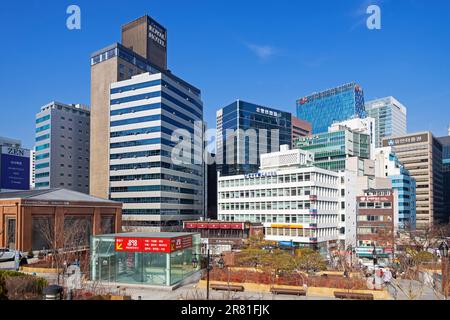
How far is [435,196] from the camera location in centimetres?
13412

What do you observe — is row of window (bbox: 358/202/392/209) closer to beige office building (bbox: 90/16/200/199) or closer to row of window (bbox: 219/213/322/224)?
row of window (bbox: 219/213/322/224)

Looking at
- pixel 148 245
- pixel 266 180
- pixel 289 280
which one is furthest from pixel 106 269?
pixel 266 180

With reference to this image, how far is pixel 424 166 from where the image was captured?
128 m

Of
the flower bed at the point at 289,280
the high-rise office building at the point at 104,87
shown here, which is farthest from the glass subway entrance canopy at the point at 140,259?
the high-rise office building at the point at 104,87

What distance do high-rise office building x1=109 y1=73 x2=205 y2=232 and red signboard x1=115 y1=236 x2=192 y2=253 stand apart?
177 feet

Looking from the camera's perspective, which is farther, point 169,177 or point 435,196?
point 435,196

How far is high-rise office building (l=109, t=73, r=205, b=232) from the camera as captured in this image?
3201 inches

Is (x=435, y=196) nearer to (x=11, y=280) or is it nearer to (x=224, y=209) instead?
(x=224, y=209)

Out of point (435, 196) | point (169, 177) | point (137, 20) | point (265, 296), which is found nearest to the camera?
point (265, 296)

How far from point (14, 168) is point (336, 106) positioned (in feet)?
547

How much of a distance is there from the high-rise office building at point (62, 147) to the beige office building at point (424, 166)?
111m

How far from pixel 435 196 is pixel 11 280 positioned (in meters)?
147

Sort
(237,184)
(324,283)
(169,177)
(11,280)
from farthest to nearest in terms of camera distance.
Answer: (169,177) → (237,184) → (324,283) → (11,280)
